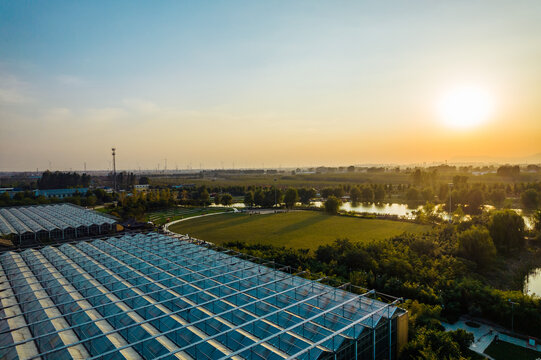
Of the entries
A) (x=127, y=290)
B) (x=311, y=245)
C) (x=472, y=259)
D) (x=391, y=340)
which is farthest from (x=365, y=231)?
(x=127, y=290)

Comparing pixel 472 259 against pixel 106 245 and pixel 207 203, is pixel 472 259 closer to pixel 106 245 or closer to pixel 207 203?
pixel 106 245

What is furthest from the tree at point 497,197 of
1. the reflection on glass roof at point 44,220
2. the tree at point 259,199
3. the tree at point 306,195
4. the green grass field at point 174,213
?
the reflection on glass roof at point 44,220

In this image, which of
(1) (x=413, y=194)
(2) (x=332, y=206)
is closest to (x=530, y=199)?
(1) (x=413, y=194)

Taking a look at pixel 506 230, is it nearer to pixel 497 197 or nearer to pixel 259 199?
pixel 497 197

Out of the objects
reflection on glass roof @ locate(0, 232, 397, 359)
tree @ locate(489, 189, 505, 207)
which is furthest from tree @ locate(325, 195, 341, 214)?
reflection on glass roof @ locate(0, 232, 397, 359)

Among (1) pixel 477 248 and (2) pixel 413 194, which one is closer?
(1) pixel 477 248

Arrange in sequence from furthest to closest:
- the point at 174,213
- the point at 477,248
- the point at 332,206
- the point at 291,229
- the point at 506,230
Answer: the point at 174,213 → the point at 332,206 → the point at 291,229 → the point at 506,230 → the point at 477,248

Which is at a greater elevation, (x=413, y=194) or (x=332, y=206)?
(x=413, y=194)
